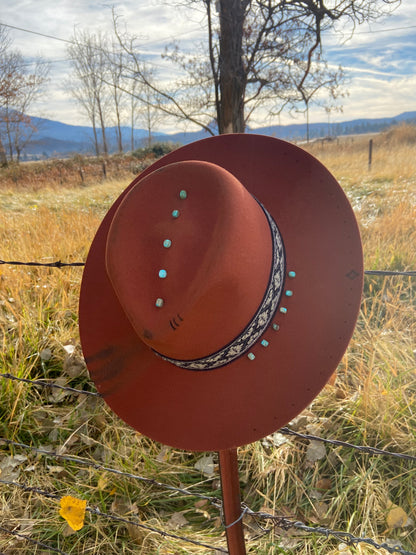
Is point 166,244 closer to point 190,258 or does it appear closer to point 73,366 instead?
point 190,258

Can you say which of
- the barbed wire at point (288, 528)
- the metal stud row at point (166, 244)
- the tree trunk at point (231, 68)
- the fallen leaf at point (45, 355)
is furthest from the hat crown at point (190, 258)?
the tree trunk at point (231, 68)

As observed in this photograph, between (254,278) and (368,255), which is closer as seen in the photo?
(254,278)

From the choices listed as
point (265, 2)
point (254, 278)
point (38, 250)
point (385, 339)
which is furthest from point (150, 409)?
point (265, 2)

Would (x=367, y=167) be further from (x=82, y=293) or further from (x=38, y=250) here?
(x=82, y=293)

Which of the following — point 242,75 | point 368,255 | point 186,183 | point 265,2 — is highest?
point 265,2

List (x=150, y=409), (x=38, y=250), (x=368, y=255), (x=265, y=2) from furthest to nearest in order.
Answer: (x=265, y=2)
(x=38, y=250)
(x=368, y=255)
(x=150, y=409)

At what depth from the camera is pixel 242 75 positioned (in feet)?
28.1

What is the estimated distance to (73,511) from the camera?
164 cm

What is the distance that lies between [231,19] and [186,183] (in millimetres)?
8340

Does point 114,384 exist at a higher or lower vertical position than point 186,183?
lower

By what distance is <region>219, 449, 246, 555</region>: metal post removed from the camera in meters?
1.01

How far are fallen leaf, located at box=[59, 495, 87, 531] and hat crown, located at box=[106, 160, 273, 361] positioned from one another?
3.74ft

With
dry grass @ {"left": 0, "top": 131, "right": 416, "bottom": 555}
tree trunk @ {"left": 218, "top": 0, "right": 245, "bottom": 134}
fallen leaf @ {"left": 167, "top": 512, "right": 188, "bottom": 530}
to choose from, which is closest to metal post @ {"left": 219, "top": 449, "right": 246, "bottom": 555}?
dry grass @ {"left": 0, "top": 131, "right": 416, "bottom": 555}

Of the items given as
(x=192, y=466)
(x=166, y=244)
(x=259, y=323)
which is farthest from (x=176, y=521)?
(x=166, y=244)
